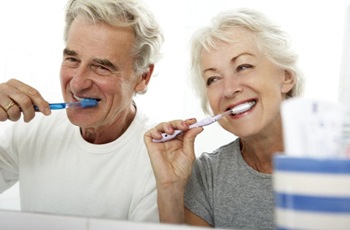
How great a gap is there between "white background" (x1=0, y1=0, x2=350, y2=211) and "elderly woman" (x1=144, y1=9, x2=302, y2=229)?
0.02 m

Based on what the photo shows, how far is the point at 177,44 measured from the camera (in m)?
0.57

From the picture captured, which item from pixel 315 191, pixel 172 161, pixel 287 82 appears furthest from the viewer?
pixel 172 161

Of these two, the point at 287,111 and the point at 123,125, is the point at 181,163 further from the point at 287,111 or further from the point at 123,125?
the point at 287,111

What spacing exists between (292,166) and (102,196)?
0.40m

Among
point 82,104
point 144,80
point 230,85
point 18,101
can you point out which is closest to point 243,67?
point 230,85

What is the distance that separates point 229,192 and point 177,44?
0.78 ft

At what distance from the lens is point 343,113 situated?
0.29m

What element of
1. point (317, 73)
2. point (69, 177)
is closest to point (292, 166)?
point (317, 73)

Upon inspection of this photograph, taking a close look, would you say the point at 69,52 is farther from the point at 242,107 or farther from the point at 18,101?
the point at 242,107

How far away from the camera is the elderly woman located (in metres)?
0.54

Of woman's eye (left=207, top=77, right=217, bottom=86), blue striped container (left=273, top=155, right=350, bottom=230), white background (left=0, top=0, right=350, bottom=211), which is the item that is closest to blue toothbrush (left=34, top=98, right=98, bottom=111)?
white background (left=0, top=0, right=350, bottom=211)

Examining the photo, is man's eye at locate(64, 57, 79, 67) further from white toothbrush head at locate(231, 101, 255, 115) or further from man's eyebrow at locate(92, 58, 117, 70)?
white toothbrush head at locate(231, 101, 255, 115)

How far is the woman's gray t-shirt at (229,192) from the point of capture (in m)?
0.56

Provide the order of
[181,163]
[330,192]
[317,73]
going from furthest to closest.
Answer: [181,163] < [317,73] < [330,192]
